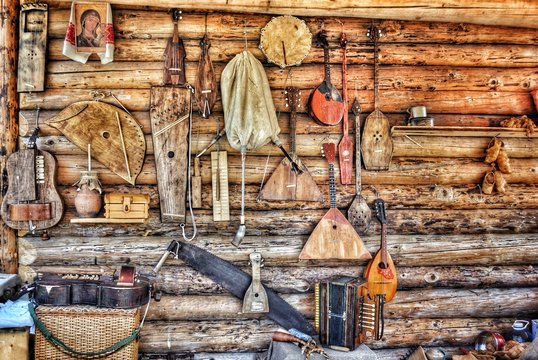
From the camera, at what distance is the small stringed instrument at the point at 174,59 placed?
3701 millimetres

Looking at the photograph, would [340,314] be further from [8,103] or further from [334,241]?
[8,103]

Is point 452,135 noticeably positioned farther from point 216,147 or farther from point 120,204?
point 120,204

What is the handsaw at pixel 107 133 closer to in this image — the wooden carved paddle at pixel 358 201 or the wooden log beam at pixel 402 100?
the wooden log beam at pixel 402 100

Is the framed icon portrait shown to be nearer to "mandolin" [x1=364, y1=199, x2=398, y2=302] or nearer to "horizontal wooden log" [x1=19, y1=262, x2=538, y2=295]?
"horizontal wooden log" [x1=19, y1=262, x2=538, y2=295]

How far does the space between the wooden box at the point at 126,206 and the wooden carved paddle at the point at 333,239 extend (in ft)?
4.49

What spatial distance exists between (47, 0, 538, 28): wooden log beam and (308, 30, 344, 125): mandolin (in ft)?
0.83

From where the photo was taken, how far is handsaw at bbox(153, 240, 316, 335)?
12.4ft

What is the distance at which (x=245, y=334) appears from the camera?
12.6ft

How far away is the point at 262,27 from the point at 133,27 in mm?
1074

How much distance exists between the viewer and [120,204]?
11.6 ft

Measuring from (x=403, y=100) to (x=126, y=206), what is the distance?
8.27ft

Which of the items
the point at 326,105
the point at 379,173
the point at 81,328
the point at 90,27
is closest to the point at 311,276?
the point at 379,173

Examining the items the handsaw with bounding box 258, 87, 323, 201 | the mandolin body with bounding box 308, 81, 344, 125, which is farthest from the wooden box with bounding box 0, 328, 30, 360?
the mandolin body with bounding box 308, 81, 344, 125

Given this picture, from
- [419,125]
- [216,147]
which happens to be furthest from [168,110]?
[419,125]
